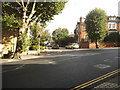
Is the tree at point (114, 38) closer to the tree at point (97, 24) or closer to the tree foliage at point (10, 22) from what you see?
the tree at point (97, 24)

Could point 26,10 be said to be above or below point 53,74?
above

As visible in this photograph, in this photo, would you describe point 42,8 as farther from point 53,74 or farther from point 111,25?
point 111,25

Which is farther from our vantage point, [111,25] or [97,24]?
[111,25]

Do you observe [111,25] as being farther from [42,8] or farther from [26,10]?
[26,10]

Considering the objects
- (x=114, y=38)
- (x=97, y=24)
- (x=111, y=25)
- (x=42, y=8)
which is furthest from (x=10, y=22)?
(x=111, y=25)

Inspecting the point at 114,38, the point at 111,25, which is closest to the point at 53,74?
the point at 114,38

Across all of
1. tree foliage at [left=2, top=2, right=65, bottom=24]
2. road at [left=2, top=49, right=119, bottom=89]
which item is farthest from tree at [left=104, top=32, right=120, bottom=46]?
road at [left=2, top=49, right=119, bottom=89]

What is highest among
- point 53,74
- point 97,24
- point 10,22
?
point 97,24

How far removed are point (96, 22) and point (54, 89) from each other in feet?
91.4

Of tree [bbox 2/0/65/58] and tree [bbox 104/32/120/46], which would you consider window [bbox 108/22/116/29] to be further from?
tree [bbox 2/0/65/58]

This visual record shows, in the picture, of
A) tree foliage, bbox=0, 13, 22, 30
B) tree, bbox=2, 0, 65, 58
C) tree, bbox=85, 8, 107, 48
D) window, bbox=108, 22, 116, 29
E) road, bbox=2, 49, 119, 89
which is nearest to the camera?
road, bbox=2, 49, 119, 89

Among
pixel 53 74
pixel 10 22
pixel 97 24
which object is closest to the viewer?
pixel 53 74

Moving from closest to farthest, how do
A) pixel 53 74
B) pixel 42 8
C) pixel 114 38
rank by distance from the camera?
pixel 53 74
pixel 42 8
pixel 114 38

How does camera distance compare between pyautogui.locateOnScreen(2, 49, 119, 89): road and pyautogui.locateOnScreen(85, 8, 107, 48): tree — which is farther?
pyautogui.locateOnScreen(85, 8, 107, 48): tree
